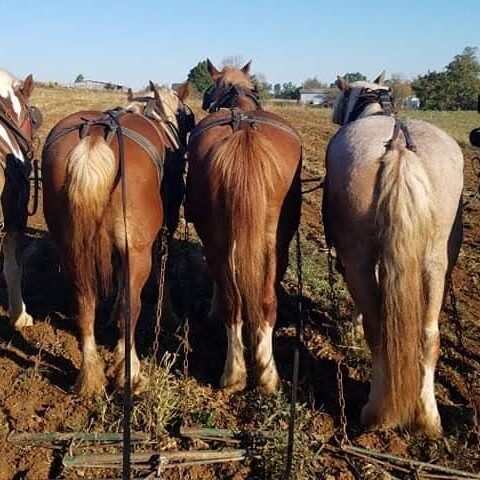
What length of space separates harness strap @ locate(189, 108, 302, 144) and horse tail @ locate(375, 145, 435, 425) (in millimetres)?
1040

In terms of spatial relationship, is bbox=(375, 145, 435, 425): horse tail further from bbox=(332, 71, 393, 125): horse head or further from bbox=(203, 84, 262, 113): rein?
bbox=(203, 84, 262, 113): rein

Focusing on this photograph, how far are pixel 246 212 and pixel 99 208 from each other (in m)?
0.95

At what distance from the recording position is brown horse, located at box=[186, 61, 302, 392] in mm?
3680

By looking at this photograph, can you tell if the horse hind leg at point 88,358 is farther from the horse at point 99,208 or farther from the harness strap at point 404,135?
the harness strap at point 404,135

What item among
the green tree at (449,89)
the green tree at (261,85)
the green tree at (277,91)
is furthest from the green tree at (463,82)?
the green tree at (277,91)

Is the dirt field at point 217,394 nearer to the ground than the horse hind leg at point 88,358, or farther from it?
nearer to the ground

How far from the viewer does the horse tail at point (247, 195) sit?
3.65 m

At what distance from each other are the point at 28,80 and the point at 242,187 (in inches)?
121

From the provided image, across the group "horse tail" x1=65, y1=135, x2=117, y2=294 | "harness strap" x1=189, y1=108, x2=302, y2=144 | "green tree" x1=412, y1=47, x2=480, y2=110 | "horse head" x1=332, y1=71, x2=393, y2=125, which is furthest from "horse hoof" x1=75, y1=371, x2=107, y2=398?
"green tree" x1=412, y1=47, x2=480, y2=110

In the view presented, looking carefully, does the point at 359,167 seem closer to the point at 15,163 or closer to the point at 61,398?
the point at 61,398

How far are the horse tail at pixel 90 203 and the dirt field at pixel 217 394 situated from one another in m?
0.84

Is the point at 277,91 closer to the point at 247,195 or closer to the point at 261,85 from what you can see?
the point at 261,85

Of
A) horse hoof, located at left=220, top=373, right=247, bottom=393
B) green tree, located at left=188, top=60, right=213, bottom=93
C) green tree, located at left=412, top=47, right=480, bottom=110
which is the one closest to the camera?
horse hoof, located at left=220, top=373, right=247, bottom=393

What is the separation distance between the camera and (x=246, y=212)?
12.0 ft
